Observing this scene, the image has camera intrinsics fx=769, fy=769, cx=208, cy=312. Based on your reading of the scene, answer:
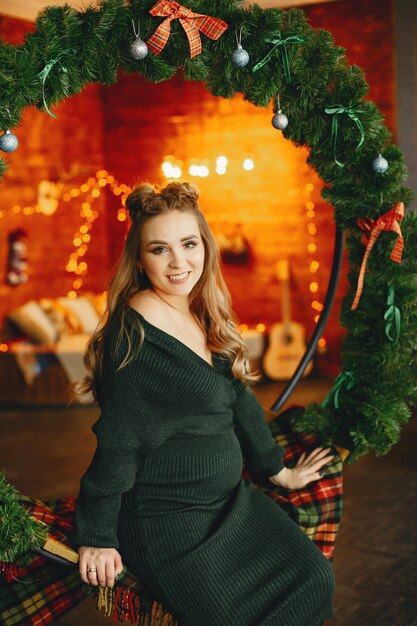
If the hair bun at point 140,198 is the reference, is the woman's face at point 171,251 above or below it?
below

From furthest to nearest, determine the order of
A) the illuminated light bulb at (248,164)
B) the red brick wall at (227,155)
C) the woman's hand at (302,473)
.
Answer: the illuminated light bulb at (248,164)
the red brick wall at (227,155)
the woman's hand at (302,473)

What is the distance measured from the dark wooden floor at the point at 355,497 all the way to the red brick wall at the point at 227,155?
1.80 metres

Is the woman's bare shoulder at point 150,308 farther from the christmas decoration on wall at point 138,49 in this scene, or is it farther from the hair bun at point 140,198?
the christmas decoration on wall at point 138,49

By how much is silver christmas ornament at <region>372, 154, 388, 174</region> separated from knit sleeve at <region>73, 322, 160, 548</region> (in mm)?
992

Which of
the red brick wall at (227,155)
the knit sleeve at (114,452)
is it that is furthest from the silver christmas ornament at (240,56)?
the red brick wall at (227,155)

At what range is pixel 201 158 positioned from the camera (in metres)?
8.99

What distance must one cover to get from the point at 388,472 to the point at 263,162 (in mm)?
4605

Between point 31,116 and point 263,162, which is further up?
point 31,116

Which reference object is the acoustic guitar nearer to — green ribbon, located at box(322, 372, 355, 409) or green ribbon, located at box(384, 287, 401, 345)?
green ribbon, located at box(322, 372, 355, 409)

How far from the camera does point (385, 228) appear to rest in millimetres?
2592

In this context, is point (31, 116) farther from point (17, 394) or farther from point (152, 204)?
point (152, 204)

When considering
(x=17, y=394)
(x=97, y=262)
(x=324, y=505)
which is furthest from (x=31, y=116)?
(x=324, y=505)

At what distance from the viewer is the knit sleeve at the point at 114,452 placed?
2.12 m

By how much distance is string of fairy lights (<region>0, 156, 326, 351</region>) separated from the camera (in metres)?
8.41
